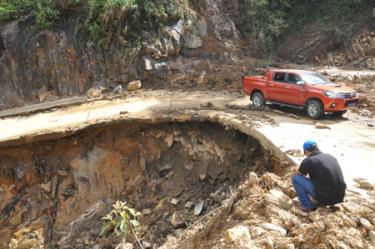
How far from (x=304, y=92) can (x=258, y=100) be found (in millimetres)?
2275

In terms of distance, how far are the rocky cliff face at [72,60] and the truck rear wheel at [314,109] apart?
889 centimetres

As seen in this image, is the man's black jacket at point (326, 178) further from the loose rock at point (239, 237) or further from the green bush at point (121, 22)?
the green bush at point (121, 22)

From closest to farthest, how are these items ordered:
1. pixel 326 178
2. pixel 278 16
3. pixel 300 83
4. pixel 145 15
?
pixel 326 178 → pixel 300 83 → pixel 145 15 → pixel 278 16

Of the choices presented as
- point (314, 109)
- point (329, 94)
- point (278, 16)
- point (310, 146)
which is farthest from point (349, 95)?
point (278, 16)

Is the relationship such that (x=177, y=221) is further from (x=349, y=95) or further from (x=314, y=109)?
(x=349, y=95)

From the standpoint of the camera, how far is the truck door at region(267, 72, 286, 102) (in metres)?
13.7

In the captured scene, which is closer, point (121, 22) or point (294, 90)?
point (294, 90)

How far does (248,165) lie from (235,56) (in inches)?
443

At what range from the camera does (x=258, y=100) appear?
580 inches

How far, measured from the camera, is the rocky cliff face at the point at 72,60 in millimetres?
19969

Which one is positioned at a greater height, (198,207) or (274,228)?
(274,228)

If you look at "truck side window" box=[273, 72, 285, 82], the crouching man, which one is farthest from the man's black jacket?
"truck side window" box=[273, 72, 285, 82]

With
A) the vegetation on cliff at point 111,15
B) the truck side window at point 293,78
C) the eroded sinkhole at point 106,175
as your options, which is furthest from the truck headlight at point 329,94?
the vegetation on cliff at point 111,15

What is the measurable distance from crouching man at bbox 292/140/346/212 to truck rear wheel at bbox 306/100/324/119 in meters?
6.62
